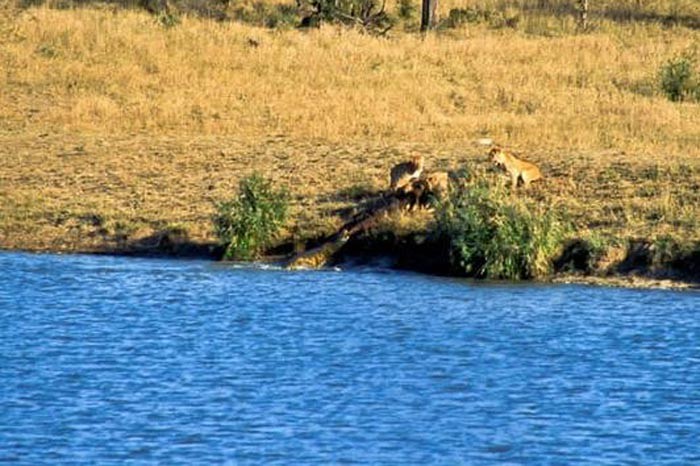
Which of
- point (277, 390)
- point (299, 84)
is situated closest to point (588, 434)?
point (277, 390)

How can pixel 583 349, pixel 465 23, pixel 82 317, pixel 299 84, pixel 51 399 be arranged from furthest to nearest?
pixel 465 23
pixel 299 84
pixel 82 317
pixel 583 349
pixel 51 399

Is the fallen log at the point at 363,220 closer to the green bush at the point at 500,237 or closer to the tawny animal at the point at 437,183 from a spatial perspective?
the tawny animal at the point at 437,183

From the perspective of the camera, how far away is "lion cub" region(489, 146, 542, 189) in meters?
24.9

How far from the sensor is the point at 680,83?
3362cm

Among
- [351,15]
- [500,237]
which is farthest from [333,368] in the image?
[351,15]

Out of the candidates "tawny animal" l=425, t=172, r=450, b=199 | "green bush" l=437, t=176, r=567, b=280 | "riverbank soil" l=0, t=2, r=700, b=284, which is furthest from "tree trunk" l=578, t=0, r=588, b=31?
"green bush" l=437, t=176, r=567, b=280

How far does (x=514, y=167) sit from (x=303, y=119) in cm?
681

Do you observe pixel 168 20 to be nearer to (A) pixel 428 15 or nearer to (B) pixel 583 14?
(A) pixel 428 15

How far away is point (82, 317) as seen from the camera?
1956 centimetres

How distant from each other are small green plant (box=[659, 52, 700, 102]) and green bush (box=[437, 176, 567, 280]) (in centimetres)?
1200

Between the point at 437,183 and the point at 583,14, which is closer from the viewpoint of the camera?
the point at 437,183

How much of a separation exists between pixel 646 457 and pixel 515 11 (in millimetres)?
34689

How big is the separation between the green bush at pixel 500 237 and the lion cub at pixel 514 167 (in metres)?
2.59

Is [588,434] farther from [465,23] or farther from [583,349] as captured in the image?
[465,23]
